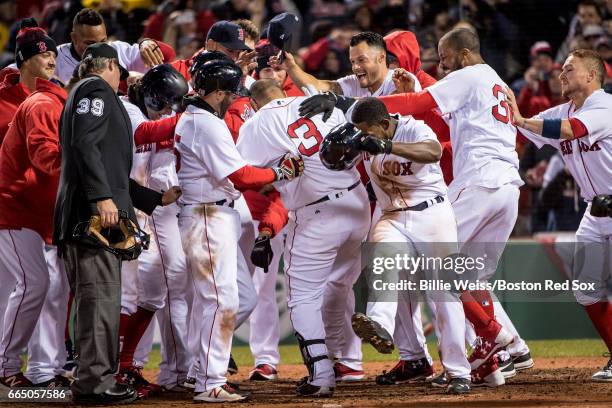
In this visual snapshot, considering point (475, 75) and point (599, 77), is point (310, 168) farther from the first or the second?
point (599, 77)

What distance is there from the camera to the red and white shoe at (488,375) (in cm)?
696

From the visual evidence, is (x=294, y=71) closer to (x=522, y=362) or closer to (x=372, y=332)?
(x=372, y=332)

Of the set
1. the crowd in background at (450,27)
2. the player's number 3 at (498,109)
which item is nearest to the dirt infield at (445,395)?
the player's number 3 at (498,109)

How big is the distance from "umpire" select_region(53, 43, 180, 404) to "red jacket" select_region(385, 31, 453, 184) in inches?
107

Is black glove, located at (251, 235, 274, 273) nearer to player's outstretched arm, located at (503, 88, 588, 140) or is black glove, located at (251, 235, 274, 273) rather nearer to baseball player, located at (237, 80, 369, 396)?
baseball player, located at (237, 80, 369, 396)

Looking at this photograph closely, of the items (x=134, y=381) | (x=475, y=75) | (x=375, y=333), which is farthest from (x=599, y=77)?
(x=134, y=381)

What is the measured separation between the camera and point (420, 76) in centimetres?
845

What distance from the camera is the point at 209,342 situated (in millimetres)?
6469

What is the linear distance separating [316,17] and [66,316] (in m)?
7.59

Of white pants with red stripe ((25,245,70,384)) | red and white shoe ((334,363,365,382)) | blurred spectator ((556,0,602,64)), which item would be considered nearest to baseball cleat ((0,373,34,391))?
white pants with red stripe ((25,245,70,384))

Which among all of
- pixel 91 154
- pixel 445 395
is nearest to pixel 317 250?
pixel 445 395

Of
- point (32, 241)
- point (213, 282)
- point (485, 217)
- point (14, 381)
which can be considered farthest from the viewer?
point (485, 217)

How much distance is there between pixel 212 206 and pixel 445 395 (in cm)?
198

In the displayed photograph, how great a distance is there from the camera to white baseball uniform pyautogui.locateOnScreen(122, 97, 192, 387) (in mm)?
7176
